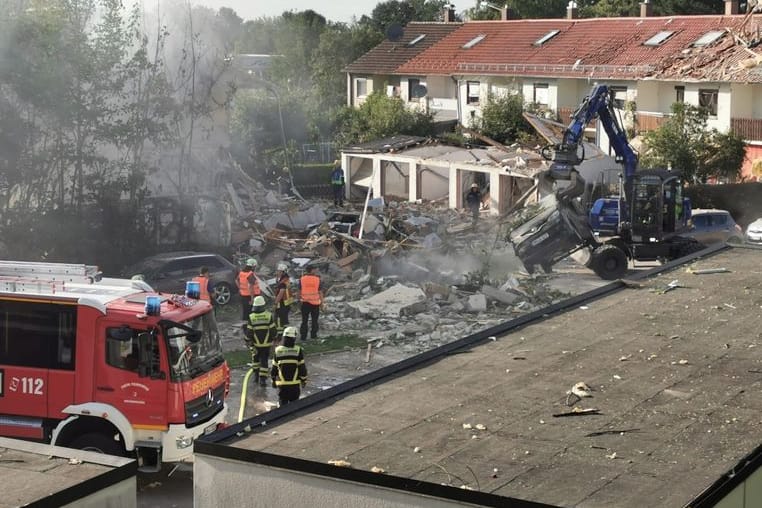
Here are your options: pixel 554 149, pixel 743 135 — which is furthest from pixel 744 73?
pixel 554 149

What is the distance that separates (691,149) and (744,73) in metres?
4.28

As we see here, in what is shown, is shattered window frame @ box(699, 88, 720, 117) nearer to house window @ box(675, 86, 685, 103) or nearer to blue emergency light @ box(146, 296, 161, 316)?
house window @ box(675, 86, 685, 103)

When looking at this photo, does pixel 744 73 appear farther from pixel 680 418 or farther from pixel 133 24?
pixel 680 418

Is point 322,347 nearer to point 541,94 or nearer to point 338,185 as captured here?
point 338,185

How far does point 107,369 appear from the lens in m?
13.0

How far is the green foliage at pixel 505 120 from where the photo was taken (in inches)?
1656

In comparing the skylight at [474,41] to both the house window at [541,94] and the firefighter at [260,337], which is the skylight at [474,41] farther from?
the firefighter at [260,337]

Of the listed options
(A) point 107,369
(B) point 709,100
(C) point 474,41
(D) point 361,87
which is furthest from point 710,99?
(A) point 107,369

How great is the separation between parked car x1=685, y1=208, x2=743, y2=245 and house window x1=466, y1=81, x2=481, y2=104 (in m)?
20.6

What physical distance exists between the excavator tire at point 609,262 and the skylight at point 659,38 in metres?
20.0

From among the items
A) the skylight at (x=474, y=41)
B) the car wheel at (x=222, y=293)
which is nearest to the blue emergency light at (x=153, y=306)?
the car wheel at (x=222, y=293)

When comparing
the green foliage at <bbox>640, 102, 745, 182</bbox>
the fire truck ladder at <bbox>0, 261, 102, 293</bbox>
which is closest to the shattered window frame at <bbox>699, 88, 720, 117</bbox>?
the green foliage at <bbox>640, 102, 745, 182</bbox>

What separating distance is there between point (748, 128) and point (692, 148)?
3724 millimetres

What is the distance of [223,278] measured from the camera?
23.7 metres
